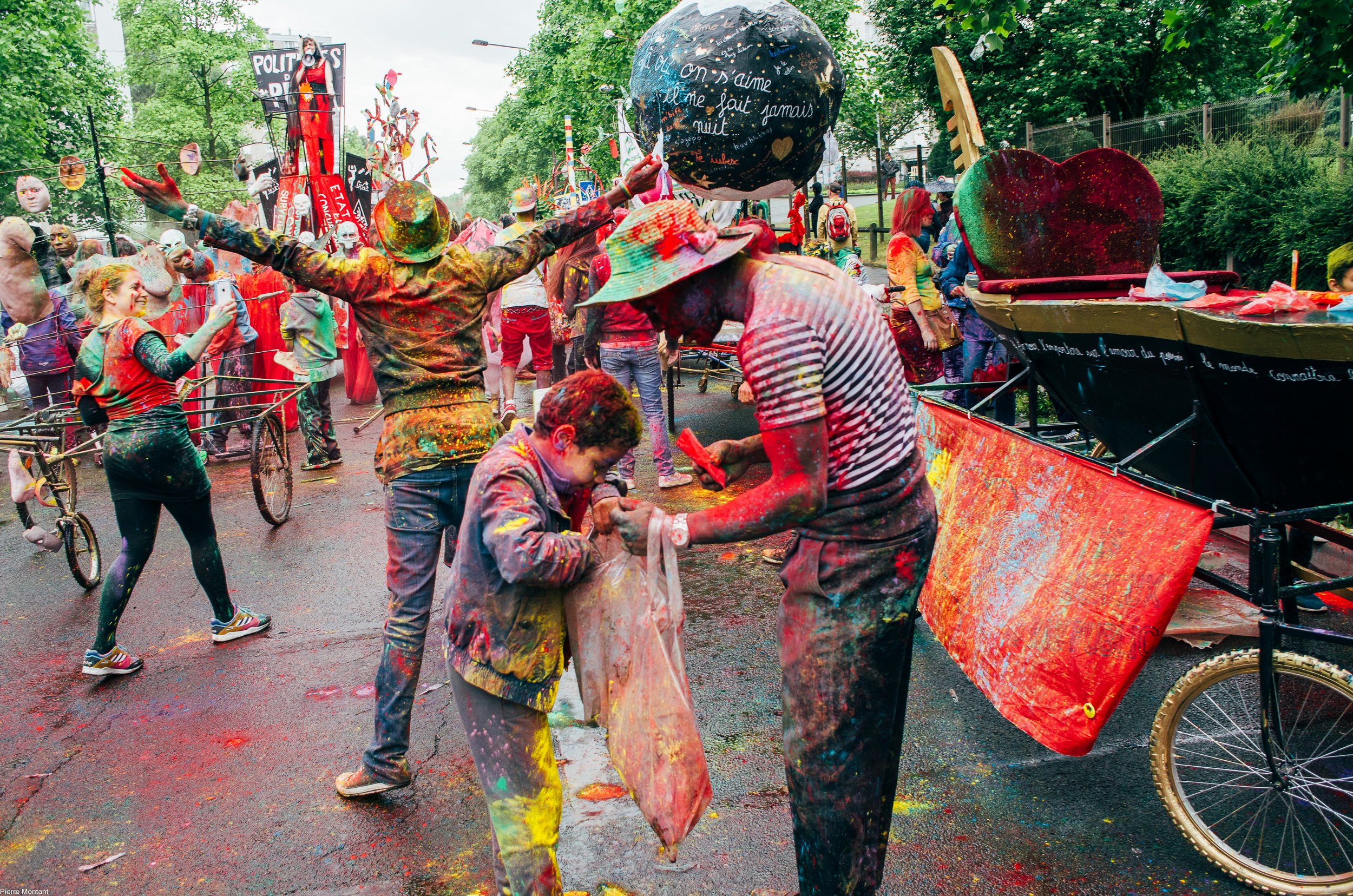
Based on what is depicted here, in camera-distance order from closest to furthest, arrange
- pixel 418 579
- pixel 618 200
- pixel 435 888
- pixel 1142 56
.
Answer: pixel 435 888, pixel 418 579, pixel 618 200, pixel 1142 56

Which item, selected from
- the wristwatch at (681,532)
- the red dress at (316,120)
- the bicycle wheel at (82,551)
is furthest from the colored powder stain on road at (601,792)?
the red dress at (316,120)

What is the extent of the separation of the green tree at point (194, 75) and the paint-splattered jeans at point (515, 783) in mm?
40565

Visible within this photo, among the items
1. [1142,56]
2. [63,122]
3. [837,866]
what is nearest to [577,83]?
[63,122]

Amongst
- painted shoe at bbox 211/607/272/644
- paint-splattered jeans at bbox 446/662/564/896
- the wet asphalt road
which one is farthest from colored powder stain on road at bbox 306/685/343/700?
paint-splattered jeans at bbox 446/662/564/896

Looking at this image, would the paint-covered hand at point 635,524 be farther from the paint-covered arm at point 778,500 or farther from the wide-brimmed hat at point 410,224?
the wide-brimmed hat at point 410,224

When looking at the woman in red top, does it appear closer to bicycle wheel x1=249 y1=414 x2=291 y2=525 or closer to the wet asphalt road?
bicycle wheel x1=249 y1=414 x2=291 y2=525

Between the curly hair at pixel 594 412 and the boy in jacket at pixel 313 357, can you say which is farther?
the boy in jacket at pixel 313 357

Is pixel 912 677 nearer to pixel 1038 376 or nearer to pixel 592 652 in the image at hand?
pixel 1038 376

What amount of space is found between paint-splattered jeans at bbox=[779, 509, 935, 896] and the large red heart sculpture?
2.71 meters

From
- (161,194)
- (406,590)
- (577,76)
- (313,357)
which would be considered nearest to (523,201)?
(313,357)

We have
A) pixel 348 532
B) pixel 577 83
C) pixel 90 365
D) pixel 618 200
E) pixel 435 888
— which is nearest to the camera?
pixel 435 888

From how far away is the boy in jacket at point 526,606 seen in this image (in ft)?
7.48

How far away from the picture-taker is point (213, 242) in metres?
3.66

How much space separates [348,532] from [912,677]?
4733 millimetres
